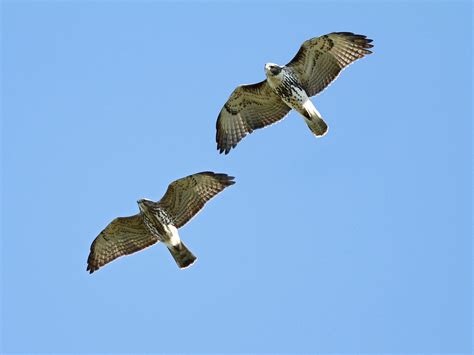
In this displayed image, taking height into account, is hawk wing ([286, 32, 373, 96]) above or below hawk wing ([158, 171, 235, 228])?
above

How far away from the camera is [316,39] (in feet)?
58.1

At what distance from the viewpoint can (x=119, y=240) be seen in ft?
59.3

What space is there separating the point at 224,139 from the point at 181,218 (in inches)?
80.0

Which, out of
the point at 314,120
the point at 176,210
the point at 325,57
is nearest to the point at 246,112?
the point at 314,120

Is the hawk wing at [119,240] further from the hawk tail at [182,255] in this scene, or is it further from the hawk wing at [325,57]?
the hawk wing at [325,57]

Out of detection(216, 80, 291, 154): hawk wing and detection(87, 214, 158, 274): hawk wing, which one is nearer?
detection(87, 214, 158, 274): hawk wing

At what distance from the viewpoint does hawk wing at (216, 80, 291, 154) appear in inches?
722

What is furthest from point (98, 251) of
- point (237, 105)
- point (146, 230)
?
point (237, 105)

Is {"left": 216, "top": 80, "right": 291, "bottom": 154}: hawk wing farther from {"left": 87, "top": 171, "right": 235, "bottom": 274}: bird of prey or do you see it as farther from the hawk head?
{"left": 87, "top": 171, "right": 235, "bottom": 274}: bird of prey

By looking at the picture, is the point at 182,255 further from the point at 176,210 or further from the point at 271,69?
the point at 271,69

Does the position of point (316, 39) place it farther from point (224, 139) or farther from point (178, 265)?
point (178, 265)

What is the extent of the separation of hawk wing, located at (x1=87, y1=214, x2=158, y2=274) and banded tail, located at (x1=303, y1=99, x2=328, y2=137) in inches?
130

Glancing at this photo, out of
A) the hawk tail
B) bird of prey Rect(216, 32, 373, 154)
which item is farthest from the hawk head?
the hawk tail

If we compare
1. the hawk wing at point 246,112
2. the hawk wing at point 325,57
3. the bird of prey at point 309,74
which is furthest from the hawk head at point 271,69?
the hawk wing at point 246,112
